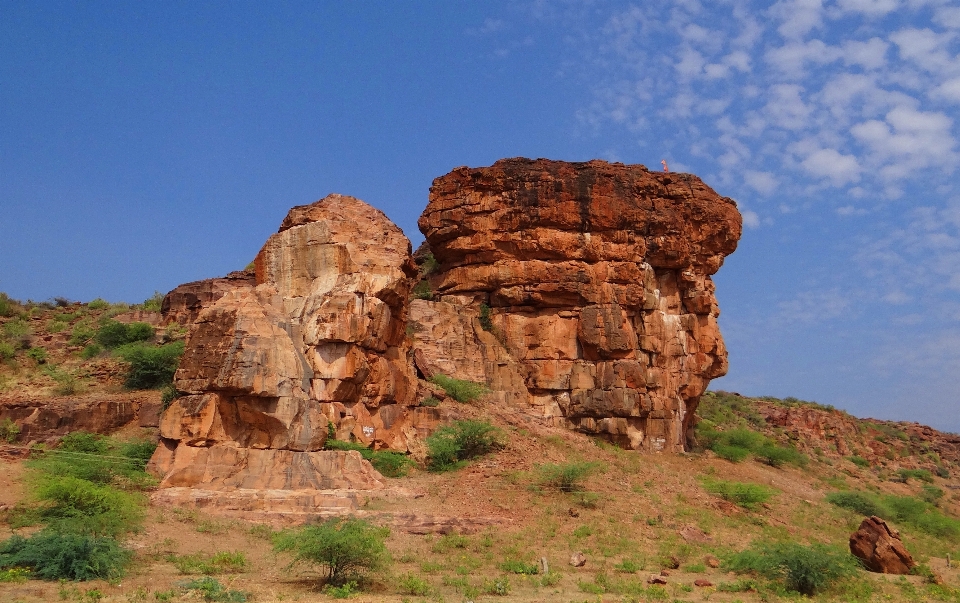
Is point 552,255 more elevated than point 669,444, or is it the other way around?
point 552,255

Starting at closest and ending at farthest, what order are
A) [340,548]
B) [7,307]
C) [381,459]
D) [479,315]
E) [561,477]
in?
[340,548] < [561,477] < [381,459] < [479,315] < [7,307]

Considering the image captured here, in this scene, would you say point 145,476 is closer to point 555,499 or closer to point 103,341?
point 555,499

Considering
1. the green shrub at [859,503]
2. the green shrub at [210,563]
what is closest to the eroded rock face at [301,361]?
the green shrub at [210,563]

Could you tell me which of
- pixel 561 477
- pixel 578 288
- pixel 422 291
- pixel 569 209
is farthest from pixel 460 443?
pixel 569 209

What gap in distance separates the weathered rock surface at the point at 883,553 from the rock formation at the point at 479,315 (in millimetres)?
12194

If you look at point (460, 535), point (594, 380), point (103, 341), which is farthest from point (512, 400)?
point (103, 341)

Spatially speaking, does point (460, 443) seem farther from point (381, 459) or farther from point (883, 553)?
point (883, 553)

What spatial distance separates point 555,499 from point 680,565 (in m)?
4.45

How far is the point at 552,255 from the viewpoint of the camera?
31.8 meters

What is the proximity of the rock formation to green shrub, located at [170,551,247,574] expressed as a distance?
516 centimetres

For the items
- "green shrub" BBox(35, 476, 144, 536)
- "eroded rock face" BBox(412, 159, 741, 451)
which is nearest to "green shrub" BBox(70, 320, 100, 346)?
"eroded rock face" BBox(412, 159, 741, 451)

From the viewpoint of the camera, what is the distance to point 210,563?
523 inches

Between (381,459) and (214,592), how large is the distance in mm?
10548

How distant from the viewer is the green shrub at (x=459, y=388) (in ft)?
89.1
